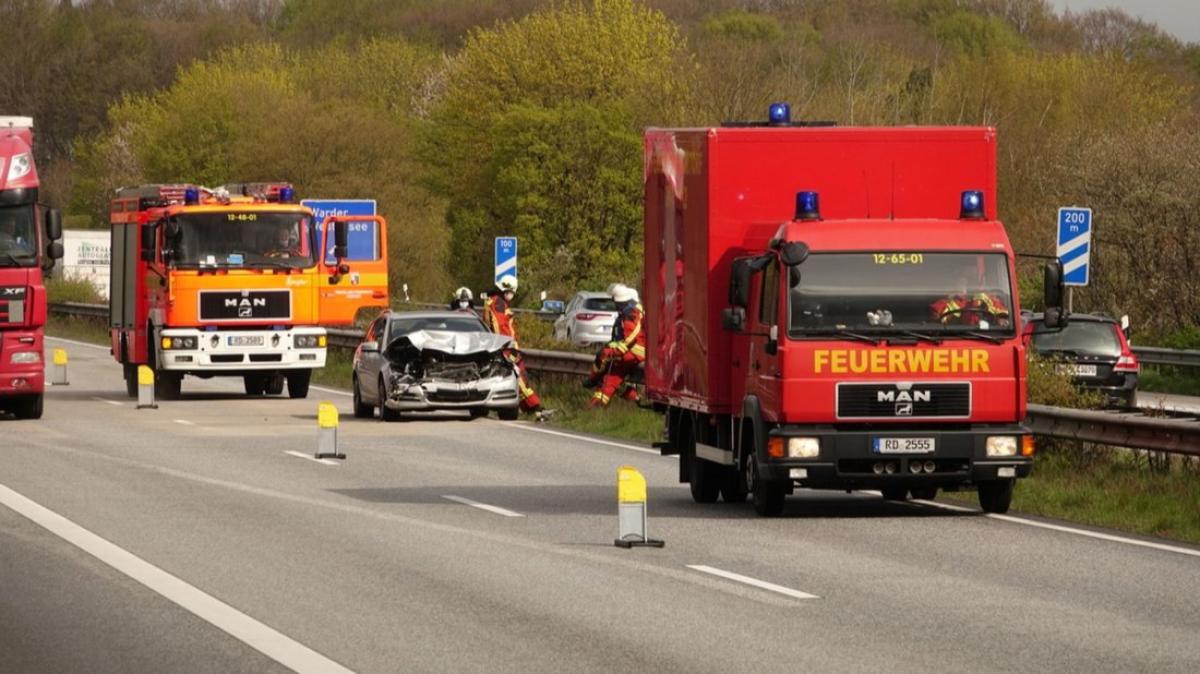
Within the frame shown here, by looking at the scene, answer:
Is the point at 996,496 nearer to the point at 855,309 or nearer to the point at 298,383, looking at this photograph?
the point at 855,309

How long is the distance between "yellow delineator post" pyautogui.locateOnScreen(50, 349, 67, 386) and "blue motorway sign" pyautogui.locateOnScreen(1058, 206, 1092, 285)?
60.5 ft

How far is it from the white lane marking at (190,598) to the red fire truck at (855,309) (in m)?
4.83

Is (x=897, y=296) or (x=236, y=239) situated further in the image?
(x=236, y=239)

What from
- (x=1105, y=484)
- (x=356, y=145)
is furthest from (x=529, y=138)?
(x=1105, y=484)

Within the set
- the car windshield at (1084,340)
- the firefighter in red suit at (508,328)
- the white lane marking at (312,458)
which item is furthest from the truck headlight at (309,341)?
the car windshield at (1084,340)

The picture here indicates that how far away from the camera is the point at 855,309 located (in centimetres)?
1719

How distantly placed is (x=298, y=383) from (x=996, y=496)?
20.9 meters

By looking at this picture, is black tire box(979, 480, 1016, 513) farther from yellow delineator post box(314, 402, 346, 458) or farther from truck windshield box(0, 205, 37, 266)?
truck windshield box(0, 205, 37, 266)

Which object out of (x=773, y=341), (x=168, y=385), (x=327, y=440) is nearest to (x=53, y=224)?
(x=327, y=440)

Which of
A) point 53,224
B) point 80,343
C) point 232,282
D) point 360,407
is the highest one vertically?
point 53,224

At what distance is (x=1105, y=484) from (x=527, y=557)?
683 centimetres

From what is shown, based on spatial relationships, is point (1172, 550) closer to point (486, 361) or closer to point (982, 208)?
point (982, 208)

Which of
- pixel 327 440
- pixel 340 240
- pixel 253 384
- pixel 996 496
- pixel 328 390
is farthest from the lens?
pixel 328 390

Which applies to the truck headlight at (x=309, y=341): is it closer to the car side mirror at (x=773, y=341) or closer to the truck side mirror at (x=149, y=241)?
the truck side mirror at (x=149, y=241)
